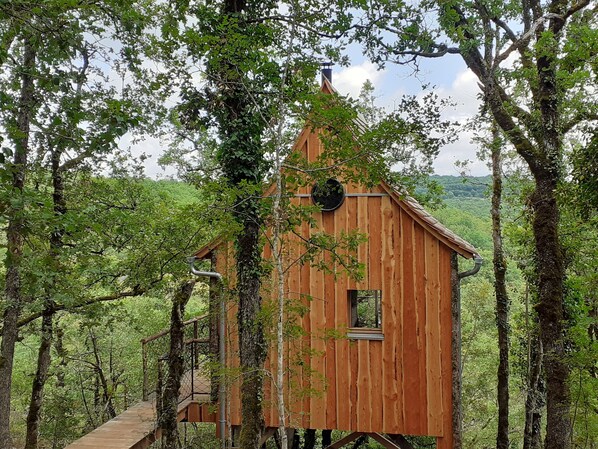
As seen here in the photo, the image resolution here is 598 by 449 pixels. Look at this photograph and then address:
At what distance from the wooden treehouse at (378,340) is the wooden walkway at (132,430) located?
6 centimetres

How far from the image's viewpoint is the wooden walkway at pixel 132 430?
5.46 m

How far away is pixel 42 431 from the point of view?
1161cm

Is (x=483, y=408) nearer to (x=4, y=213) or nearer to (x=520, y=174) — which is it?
(x=520, y=174)

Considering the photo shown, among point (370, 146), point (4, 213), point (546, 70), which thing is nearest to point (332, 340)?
point (370, 146)

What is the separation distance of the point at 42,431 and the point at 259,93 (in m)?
11.5

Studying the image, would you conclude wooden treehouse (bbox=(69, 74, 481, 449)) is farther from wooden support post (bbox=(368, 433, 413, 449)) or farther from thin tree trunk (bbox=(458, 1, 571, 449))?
thin tree trunk (bbox=(458, 1, 571, 449))

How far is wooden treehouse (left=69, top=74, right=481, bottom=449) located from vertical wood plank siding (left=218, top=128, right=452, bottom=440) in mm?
Result: 16

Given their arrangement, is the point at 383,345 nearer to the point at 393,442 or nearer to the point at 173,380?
the point at 393,442

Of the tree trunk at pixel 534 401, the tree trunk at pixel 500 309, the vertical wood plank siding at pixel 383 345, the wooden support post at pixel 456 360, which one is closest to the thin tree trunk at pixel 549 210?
the wooden support post at pixel 456 360

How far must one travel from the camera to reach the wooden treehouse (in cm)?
683

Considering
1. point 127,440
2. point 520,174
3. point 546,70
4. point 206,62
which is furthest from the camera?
point 520,174

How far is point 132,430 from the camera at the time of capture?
5.91 metres

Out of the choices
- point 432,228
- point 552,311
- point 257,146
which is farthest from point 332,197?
point 552,311

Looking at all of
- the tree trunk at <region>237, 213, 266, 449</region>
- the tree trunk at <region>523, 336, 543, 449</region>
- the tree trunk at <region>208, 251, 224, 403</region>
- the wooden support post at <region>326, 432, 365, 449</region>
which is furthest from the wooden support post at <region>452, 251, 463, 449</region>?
the tree trunk at <region>523, 336, 543, 449</region>
